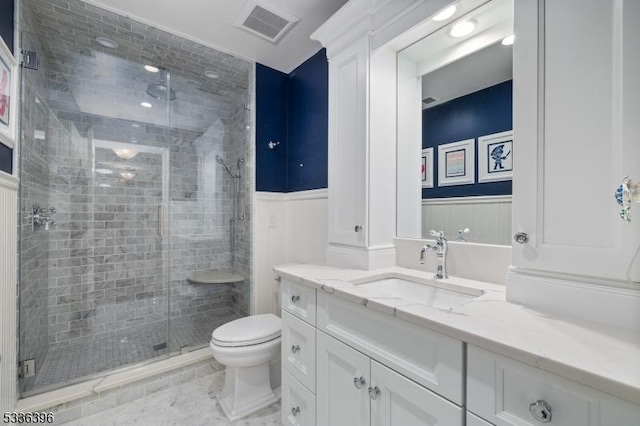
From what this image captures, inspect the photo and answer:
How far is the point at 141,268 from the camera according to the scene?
105 inches

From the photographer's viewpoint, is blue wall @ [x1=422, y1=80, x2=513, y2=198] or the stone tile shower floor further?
the stone tile shower floor

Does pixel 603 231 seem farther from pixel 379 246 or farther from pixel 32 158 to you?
pixel 32 158

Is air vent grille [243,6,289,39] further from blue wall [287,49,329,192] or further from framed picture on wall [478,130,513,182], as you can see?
framed picture on wall [478,130,513,182]

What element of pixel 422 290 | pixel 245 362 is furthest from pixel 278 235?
pixel 422 290

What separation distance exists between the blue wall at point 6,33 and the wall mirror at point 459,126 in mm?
2098

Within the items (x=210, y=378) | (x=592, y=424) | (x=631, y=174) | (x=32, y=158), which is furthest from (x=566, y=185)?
(x=32, y=158)

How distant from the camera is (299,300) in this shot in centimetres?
143

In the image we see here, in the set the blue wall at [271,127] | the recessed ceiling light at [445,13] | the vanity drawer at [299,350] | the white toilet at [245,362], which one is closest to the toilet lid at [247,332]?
the white toilet at [245,362]

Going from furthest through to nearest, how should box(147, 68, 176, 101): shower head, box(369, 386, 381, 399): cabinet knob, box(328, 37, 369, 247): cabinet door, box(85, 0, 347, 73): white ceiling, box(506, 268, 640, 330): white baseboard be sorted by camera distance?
1. box(147, 68, 176, 101): shower head
2. box(85, 0, 347, 73): white ceiling
3. box(328, 37, 369, 247): cabinet door
4. box(369, 386, 381, 399): cabinet knob
5. box(506, 268, 640, 330): white baseboard

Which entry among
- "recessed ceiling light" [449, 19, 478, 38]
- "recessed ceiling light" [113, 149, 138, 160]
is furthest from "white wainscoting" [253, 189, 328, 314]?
"recessed ceiling light" [113, 149, 138, 160]

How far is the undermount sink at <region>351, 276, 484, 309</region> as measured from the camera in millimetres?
1167

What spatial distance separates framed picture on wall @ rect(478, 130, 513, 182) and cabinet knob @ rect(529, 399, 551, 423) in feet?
3.07

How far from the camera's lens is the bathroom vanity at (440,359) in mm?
572

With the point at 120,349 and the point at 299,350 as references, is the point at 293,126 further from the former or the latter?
the point at 120,349
